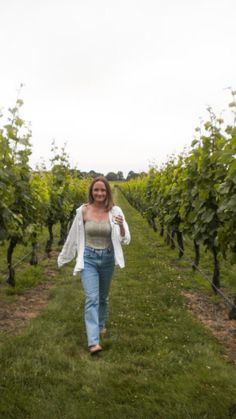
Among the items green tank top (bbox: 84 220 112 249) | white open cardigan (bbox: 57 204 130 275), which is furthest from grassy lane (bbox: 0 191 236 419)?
green tank top (bbox: 84 220 112 249)

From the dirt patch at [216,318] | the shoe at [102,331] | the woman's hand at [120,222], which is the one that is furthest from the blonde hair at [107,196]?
the dirt patch at [216,318]

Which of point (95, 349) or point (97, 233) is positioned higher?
point (97, 233)

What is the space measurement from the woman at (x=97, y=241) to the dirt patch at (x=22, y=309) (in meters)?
1.37

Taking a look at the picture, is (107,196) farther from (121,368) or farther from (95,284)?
(121,368)

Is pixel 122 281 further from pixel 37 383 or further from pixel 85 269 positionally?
pixel 37 383

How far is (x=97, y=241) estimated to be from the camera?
5.25m

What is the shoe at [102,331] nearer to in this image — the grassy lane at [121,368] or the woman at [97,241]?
the grassy lane at [121,368]

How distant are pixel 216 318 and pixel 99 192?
9.35 ft

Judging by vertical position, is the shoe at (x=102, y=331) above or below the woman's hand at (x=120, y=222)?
below

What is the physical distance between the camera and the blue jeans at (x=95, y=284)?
495cm

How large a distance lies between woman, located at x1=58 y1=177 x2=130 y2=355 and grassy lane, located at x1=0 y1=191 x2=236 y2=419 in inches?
20.9

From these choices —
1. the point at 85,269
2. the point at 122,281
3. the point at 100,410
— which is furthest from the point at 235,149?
the point at 122,281

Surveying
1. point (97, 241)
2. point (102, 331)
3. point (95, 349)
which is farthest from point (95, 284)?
point (102, 331)

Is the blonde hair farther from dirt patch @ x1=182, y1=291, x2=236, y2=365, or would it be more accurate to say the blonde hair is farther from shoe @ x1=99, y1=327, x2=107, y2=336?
dirt patch @ x1=182, y1=291, x2=236, y2=365
